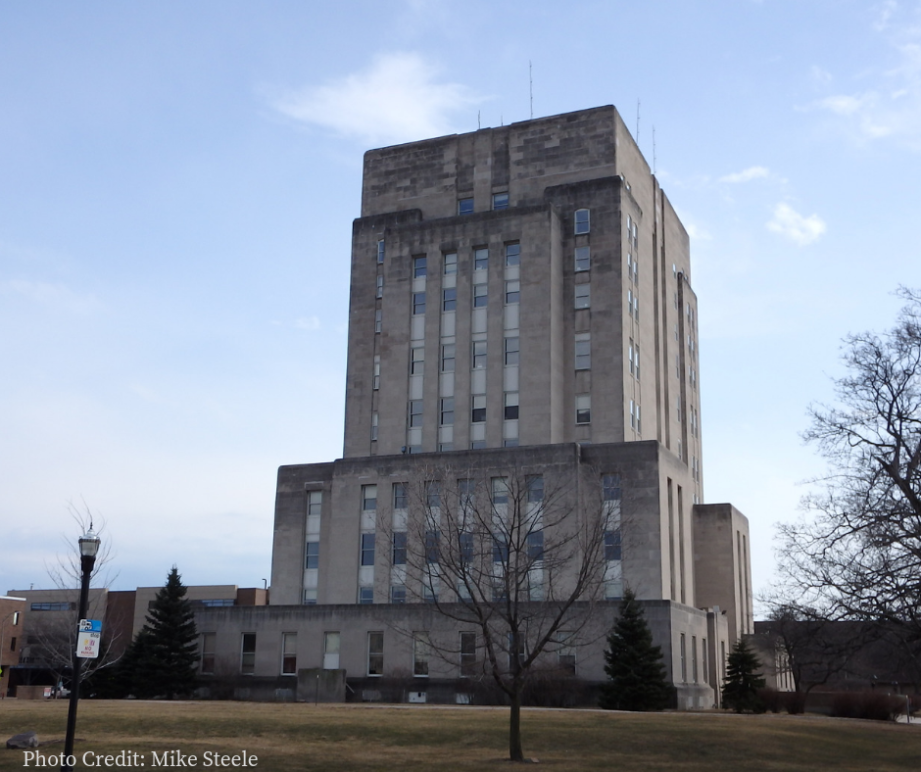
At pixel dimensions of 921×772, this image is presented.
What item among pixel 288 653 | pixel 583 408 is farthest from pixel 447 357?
pixel 288 653

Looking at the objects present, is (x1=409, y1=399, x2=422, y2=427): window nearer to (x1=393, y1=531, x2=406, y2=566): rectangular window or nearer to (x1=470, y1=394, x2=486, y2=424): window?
(x1=470, y1=394, x2=486, y2=424): window

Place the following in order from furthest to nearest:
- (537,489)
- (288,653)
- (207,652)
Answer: (207,652) < (288,653) < (537,489)

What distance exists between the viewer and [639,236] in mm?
77250

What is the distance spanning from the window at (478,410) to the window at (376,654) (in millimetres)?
17344

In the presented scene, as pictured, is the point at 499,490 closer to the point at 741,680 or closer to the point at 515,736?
the point at 741,680

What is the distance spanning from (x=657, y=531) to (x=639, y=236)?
2645 cm

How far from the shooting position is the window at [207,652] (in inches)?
2468

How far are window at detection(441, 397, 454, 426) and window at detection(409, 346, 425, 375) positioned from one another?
2.89 m

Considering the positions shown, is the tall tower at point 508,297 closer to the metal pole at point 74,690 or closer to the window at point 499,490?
the window at point 499,490

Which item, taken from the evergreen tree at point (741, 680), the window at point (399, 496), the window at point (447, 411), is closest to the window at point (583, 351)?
the window at point (447, 411)

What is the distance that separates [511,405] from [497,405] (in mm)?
941

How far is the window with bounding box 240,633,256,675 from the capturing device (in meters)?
61.8

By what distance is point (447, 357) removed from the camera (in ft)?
238

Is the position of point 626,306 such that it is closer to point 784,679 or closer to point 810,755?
point 784,679
